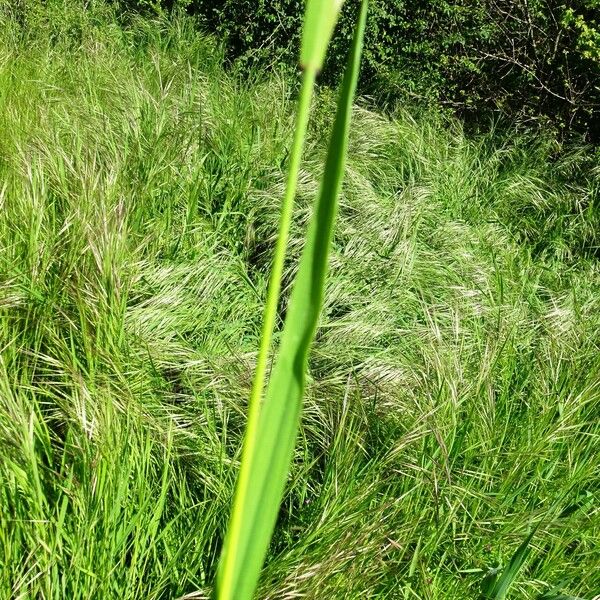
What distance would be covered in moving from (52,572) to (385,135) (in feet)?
9.70

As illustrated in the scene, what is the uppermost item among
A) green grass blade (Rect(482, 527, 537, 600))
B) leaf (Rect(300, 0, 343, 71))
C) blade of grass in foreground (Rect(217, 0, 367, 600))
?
leaf (Rect(300, 0, 343, 71))

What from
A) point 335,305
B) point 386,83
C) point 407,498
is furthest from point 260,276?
point 386,83

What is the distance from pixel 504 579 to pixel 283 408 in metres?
1.03

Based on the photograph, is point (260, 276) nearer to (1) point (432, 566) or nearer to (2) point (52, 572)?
(1) point (432, 566)

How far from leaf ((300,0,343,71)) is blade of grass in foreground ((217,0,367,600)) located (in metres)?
0.01

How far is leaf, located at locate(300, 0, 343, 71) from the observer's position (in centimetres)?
21

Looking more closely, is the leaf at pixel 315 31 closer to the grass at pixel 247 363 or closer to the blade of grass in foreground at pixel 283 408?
the blade of grass in foreground at pixel 283 408

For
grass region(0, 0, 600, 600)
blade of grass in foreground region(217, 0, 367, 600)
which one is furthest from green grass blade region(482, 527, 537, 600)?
blade of grass in foreground region(217, 0, 367, 600)

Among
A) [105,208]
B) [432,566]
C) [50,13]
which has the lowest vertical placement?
[432,566]

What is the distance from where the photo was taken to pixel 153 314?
188 cm

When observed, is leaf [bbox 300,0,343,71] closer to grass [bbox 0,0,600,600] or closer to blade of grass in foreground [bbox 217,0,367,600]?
blade of grass in foreground [bbox 217,0,367,600]

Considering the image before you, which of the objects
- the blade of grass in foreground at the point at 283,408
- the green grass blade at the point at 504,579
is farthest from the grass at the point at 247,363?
the blade of grass in foreground at the point at 283,408

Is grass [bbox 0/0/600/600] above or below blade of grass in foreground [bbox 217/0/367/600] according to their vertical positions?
below

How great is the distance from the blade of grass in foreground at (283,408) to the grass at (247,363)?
84 centimetres
